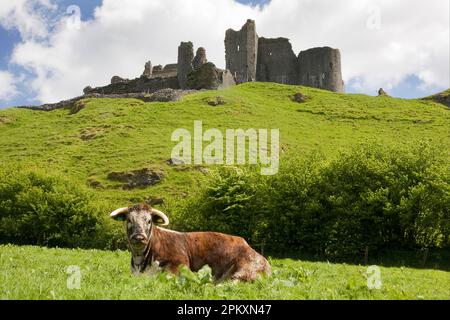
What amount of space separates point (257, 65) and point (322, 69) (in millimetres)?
17381

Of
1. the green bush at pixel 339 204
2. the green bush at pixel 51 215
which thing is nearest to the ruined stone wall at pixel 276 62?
the green bush at pixel 339 204

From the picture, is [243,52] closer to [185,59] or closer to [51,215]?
[185,59]

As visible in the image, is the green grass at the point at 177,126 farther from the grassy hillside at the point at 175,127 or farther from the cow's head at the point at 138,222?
the cow's head at the point at 138,222

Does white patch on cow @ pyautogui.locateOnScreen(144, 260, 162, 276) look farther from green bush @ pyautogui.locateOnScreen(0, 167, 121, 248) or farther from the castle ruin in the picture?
the castle ruin

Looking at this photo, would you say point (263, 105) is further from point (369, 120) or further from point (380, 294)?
point (380, 294)

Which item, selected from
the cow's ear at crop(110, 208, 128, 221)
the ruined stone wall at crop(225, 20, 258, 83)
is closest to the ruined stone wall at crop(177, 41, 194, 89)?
the ruined stone wall at crop(225, 20, 258, 83)

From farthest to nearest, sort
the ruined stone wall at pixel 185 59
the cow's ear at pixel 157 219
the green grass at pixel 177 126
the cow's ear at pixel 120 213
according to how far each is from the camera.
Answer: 1. the ruined stone wall at pixel 185 59
2. the green grass at pixel 177 126
3. the cow's ear at pixel 157 219
4. the cow's ear at pixel 120 213

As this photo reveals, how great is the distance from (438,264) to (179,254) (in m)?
27.2

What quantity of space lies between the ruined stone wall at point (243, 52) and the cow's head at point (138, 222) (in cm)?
11751

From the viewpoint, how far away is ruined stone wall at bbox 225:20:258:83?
422 ft

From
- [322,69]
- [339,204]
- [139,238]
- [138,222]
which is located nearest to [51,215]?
[339,204]

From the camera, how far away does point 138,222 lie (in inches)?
460

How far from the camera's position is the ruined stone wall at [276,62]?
131 m
